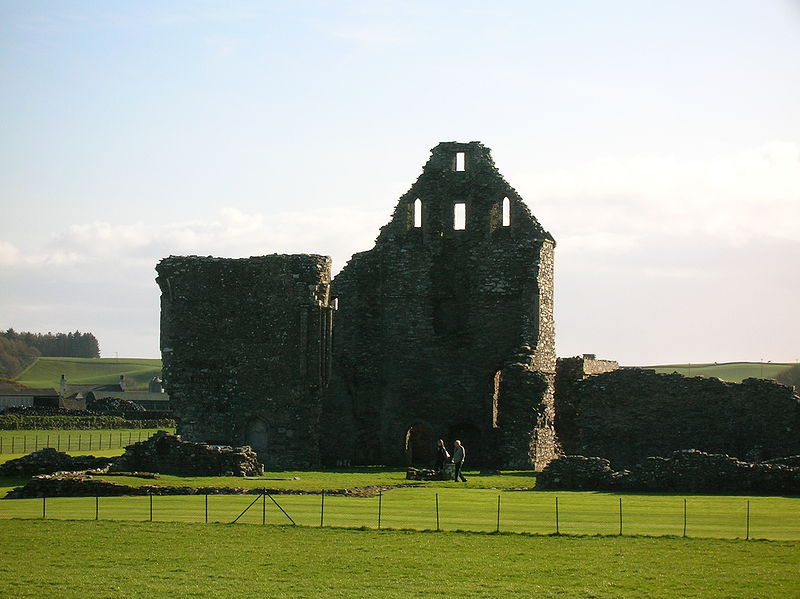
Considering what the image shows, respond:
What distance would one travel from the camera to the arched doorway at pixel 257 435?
149 ft

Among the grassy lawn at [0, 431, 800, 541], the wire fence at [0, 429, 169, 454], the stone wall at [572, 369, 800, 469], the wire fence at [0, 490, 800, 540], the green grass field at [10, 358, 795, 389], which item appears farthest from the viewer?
the green grass field at [10, 358, 795, 389]

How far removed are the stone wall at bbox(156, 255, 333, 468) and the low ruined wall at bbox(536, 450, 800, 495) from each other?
11429mm

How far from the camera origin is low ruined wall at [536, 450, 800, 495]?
34219 mm

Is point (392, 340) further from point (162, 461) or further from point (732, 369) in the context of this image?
point (732, 369)

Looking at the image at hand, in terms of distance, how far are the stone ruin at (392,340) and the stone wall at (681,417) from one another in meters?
4.49

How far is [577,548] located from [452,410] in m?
24.9

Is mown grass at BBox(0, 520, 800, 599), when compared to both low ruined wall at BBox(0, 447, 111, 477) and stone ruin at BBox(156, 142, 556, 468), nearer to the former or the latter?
low ruined wall at BBox(0, 447, 111, 477)

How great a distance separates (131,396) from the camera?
13112 cm

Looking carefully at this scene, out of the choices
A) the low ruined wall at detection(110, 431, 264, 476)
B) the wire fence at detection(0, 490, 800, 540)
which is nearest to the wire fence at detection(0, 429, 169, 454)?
the low ruined wall at detection(110, 431, 264, 476)

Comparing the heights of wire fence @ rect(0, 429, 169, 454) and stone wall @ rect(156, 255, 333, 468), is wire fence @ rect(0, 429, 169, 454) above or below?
below

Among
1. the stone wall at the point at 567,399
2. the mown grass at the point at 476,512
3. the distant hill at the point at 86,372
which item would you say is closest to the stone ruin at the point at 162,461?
the mown grass at the point at 476,512

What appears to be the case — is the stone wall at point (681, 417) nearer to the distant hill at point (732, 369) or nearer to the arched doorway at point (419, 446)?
the arched doorway at point (419, 446)

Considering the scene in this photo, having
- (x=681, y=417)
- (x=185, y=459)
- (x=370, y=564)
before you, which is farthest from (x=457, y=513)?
(x=681, y=417)

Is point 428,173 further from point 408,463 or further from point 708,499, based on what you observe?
Result: point 708,499
